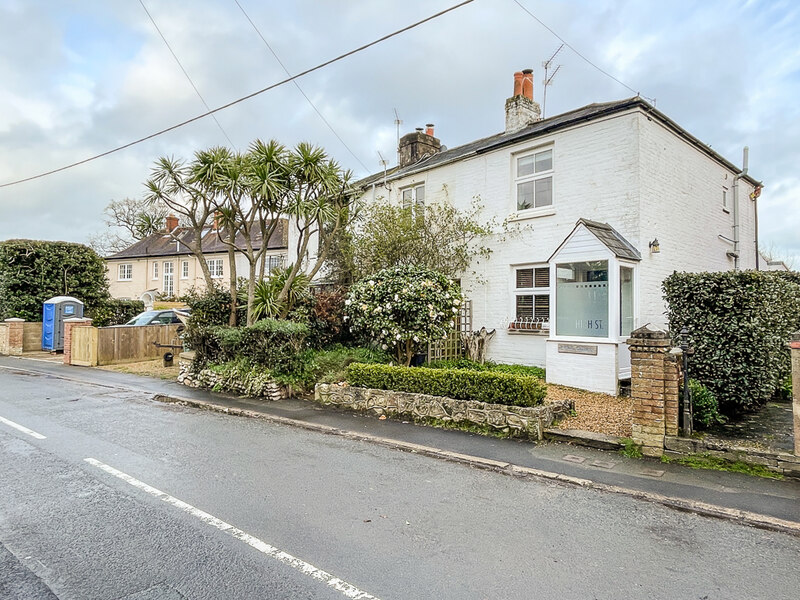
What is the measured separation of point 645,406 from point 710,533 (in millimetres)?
2212

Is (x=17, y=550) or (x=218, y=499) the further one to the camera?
(x=218, y=499)

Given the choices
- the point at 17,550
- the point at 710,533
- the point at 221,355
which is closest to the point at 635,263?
the point at 710,533

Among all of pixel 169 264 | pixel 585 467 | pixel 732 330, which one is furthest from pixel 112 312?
pixel 732 330

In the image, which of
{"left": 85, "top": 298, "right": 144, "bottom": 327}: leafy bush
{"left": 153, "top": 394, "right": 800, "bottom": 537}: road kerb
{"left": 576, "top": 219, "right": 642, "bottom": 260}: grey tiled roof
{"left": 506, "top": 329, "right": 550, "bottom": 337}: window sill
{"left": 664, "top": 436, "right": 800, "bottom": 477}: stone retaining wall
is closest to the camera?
{"left": 153, "top": 394, "right": 800, "bottom": 537}: road kerb

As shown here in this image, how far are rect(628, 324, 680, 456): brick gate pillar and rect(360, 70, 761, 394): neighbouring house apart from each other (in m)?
3.43

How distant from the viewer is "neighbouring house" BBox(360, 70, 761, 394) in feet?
33.5

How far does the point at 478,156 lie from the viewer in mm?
13742

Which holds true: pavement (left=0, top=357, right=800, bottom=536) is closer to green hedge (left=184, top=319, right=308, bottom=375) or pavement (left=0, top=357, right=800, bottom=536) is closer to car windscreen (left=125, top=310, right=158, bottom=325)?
green hedge (left=184, top=319, right=308, bottom=375)

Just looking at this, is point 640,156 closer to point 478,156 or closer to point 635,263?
point 635,263

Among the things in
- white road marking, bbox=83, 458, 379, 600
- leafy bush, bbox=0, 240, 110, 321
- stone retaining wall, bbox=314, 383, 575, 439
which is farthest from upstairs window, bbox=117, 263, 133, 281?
white road marking, bbox=83, 458, 379, 600

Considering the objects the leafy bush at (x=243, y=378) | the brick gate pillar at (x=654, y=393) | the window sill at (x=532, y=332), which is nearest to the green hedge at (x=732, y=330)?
the brick gate pillar at (x=654, y=393)

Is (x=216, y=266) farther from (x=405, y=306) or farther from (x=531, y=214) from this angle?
(x=405, y=306)

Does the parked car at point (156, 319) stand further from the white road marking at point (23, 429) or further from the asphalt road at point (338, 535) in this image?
the asphalt road at point (338, 535)

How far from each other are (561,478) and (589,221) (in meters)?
6.49
